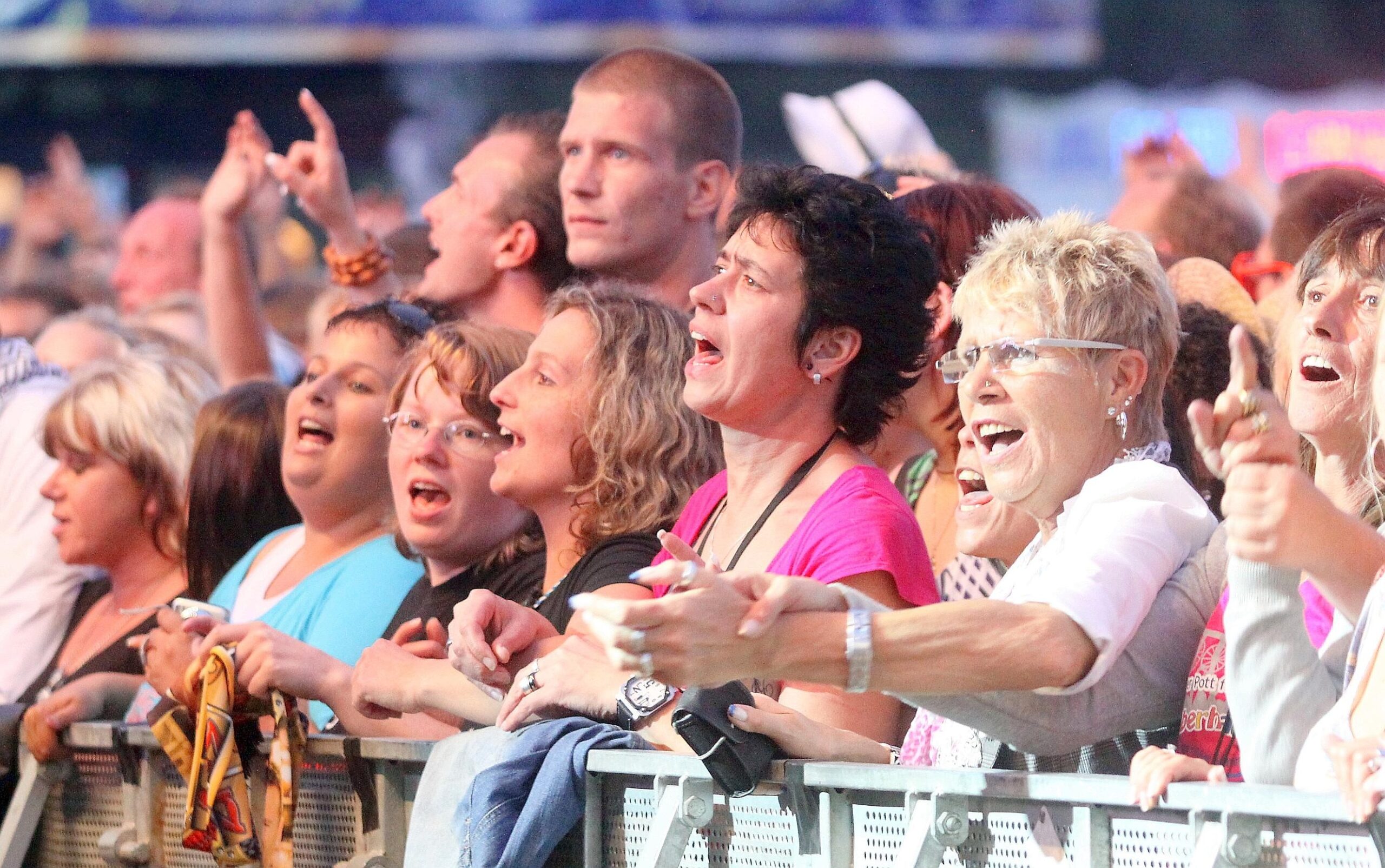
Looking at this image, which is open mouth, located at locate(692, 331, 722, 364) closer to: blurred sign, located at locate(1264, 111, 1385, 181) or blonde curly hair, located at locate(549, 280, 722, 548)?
blonde curly hair, located at locate(549, 280, 722, 548)

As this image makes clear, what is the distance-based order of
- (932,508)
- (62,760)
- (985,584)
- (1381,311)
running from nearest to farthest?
(1381,311) → (985,584) → (932,508) → (62,760)

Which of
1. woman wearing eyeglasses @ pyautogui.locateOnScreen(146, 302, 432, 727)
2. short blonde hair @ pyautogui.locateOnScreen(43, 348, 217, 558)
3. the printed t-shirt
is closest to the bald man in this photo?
short blonde hair @ pyautogui.locateOnScreen(43, 348, 217, 558)

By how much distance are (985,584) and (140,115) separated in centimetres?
1146

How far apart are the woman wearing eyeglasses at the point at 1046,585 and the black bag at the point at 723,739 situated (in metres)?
0.29

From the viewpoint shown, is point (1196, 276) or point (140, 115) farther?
point (140, 115)

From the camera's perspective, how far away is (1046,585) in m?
2.26

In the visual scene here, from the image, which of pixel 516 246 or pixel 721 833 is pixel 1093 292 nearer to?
pixel 721 833

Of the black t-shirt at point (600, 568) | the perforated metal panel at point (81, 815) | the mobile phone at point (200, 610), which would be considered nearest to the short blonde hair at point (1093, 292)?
the black t-shirt at point (600, 568)

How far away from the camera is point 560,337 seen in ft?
11.6

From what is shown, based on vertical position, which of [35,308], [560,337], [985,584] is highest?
[35,308]

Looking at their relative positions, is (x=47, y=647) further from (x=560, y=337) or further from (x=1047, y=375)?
(x=1047, y=375)

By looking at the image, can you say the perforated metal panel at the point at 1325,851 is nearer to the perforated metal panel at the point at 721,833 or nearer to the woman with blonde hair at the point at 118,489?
the perforated metal panel at the point at 721,833

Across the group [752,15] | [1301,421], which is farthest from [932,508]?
[752,15]

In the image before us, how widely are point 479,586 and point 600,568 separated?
57 cm
